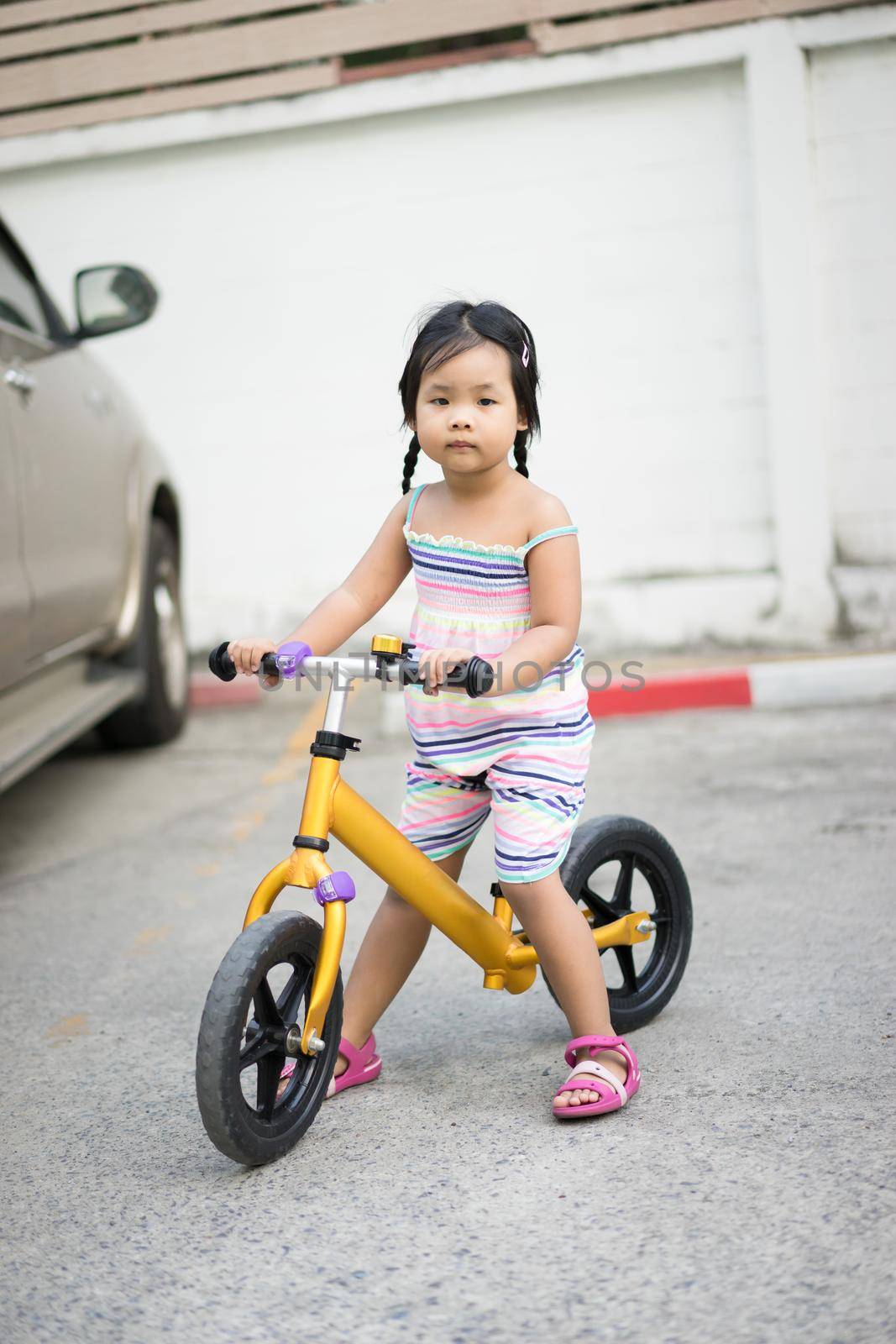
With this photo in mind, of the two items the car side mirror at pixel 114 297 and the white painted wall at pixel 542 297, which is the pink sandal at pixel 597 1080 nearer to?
the car side mirror at pixel 114 297

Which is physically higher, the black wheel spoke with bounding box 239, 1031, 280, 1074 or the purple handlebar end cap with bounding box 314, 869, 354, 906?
the purple handlebar end cap with bounding box 314, 869, 354, 906

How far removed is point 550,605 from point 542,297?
5345mm

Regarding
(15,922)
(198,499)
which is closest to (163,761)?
(15,922)

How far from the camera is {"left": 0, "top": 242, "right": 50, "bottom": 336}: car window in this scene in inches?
172

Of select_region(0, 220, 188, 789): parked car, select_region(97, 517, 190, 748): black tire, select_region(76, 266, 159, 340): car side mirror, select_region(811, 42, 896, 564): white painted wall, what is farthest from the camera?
select_region(811, 42, 896, 564): white painted wall

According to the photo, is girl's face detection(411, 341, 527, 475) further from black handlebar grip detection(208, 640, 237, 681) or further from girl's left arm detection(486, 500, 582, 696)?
black handlebar grip detection(208, 640, 237, 681)

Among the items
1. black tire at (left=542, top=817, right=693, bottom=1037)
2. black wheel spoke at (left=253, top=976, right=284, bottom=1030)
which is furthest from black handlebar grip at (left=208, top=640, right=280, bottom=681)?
black tire at (left=542, top=817, right=693, bottom=1037)

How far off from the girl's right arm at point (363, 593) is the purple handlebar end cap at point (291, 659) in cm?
13

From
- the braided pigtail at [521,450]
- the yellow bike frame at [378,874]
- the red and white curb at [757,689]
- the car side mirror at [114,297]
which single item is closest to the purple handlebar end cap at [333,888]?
the yellow bike frame at [378,874]

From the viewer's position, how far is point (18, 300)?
4547 millimetres

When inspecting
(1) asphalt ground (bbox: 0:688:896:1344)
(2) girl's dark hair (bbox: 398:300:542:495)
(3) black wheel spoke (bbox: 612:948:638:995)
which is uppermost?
(2) girl's dark hair (bbox: 398:300:542:495)

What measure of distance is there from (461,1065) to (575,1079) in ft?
1.16

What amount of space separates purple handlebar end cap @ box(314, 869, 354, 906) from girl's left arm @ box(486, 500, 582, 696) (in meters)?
0.40

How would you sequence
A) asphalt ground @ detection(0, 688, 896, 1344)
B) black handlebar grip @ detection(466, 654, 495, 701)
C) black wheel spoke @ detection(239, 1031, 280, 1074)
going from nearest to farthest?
1. asphalt ground @ detection(0, 688, 896, 1344)
2. black handlebar grip @ detection(466, 654, 495, 701)
3. black wheel spoke @ detection(239, 1031, 280, 1074)
